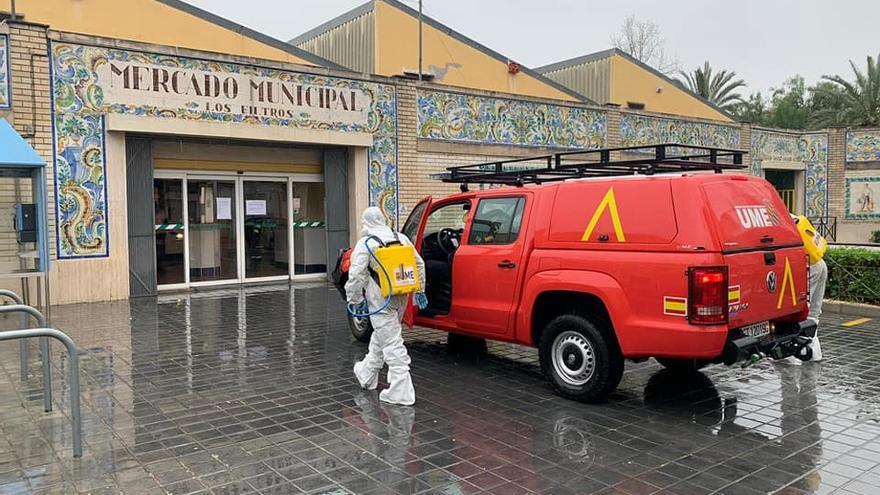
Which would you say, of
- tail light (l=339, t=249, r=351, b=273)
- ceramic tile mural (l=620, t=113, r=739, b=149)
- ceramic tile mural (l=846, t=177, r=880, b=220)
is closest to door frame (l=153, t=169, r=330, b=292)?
tail light (l=339, t=249, r=351, b=273)

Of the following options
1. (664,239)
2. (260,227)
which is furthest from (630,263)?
(260,227)

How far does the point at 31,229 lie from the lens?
10648 mm

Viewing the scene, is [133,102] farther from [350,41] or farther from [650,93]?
[650,93]

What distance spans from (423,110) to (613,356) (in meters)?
11.1

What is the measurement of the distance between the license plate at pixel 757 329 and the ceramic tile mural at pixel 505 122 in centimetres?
1119

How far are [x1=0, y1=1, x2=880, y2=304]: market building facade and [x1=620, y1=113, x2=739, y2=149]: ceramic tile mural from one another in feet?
4.87

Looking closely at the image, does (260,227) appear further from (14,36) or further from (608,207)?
(608,207)

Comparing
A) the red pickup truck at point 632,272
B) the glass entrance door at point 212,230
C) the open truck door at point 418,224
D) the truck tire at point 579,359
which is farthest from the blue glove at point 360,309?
the glass entrance door at point 212,230

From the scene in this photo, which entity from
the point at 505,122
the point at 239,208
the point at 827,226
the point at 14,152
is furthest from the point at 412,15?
the point at 827,226

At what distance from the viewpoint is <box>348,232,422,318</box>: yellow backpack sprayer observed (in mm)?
6141

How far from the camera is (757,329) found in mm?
5758

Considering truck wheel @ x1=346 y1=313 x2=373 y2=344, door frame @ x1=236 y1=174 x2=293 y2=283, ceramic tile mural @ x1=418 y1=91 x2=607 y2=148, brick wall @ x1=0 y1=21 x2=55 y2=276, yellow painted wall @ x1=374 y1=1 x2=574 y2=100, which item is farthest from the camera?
yellow painted wall @ x1=374 y1=1 x2=574 y2=100

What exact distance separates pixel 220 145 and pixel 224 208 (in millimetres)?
1294

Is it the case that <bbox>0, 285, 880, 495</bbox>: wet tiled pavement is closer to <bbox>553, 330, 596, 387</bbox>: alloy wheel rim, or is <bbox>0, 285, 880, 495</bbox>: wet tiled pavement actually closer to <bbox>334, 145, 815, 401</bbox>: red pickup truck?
<bbox>553, 330, 596, 387</bbox>: alloy wheel rim
